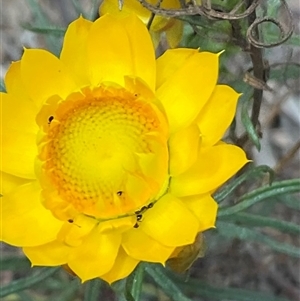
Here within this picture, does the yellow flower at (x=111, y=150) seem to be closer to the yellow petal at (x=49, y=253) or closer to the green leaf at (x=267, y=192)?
the yellow petal at (x=49, y=253)

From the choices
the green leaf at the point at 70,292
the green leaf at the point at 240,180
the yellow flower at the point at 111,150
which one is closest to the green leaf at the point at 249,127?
the green leaf at the point at 240,180

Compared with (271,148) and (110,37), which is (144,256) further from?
(271,148)

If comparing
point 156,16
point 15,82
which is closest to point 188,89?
point 156,16

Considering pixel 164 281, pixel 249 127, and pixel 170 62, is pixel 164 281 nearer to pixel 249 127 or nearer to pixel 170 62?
pixel 249 127

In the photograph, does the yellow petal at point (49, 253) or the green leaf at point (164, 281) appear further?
the green leaf at point (164, 281)

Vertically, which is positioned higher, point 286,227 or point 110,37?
point 110,37

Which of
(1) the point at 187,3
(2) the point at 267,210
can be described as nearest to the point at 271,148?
(2) the point at 267,210
